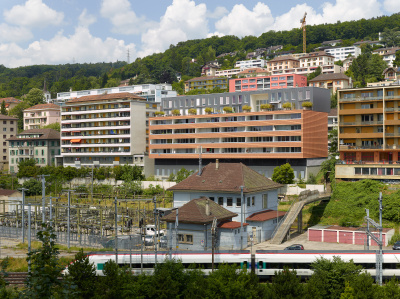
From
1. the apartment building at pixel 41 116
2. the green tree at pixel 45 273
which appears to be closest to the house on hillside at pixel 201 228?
the green tree at pixel 45 273

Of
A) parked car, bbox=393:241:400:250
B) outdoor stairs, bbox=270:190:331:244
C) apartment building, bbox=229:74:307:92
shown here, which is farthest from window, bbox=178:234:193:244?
apartment building, bbox=229:74:307:92

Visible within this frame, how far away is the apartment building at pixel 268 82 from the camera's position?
148125 mm

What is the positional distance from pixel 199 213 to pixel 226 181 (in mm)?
8301

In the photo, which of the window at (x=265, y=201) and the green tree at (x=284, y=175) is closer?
the window at (x=265, y=201)

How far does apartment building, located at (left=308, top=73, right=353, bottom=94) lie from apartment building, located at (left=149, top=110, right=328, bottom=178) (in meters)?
60.8

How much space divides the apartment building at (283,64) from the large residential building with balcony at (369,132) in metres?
121

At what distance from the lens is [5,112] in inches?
6796

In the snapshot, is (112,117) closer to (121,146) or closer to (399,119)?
(121,146)

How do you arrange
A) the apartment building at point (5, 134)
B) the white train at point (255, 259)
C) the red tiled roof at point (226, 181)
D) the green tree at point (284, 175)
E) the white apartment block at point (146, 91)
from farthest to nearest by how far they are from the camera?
the white apartment block at point (146, 91), the apartment building at point (5, 134), the green tree at point (284, 175), the red tiled roof at point (226, 181), the white train at point (255, 259)

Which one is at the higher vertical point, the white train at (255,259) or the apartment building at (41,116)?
the apartment building at (41,116)

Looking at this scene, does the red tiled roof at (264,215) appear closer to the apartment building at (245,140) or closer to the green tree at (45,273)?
the apartment building at (245,140)

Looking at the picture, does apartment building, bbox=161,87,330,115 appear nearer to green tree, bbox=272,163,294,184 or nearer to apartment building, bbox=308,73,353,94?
green tree, bbox=272,163,294,184

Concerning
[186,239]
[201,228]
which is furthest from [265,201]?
[186,239]

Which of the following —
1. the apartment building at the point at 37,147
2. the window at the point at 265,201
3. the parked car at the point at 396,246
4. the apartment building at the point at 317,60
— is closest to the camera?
the parked car at the point at 396,246
